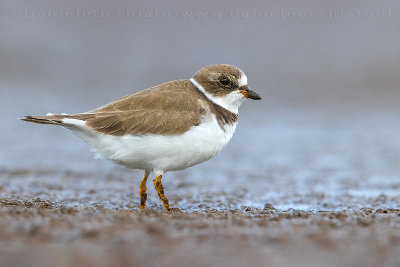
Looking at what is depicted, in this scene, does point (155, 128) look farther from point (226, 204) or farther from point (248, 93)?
point (226, 204)

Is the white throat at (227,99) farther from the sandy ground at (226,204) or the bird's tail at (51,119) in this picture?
the bird's tail at (51,119)

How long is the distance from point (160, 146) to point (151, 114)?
36 cm

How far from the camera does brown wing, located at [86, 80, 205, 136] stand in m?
5.71

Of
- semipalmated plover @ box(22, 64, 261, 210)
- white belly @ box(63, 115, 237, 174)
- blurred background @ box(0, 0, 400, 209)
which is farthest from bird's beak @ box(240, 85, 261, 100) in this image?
blurred background @ box(0, 0, 400, 209)

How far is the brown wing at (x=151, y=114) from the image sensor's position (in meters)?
5.71

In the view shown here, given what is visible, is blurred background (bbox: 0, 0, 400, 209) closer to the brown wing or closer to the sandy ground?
the sandy ground

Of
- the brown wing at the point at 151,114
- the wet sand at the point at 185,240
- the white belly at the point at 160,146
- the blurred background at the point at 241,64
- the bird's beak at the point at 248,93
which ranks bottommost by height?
the wet sand at the point at 185,240

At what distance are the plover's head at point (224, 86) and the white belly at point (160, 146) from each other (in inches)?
17.2

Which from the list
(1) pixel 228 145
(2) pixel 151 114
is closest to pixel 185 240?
(2) pixel 151 114

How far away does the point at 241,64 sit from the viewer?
17781 millimetres

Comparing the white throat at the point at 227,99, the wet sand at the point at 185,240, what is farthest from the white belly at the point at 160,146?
the wet sand at the point at 185,240

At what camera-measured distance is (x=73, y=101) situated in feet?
48.9

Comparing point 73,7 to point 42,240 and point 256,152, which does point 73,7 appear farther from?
point 42,240

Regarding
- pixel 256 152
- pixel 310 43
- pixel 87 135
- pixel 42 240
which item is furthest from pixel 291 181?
pixel 310 43
